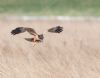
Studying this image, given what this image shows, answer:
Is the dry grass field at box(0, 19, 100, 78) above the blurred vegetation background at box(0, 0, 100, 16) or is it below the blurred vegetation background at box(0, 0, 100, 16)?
below

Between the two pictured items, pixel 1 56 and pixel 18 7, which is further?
pixel 18 7

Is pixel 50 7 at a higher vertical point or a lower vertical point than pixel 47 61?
higher

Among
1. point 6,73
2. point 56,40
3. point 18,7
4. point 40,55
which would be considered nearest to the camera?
point 6,73

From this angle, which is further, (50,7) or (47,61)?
(50,7)

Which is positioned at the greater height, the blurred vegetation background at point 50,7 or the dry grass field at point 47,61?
the blurred vegetation background at point 50,7

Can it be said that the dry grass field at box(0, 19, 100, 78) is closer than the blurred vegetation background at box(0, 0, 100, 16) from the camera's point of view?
Yes

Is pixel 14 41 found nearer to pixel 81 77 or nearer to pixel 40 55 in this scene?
pixel 40 55

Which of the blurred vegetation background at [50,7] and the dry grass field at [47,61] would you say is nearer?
the dry grass field at [47,61]

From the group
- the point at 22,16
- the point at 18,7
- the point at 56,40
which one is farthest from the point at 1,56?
the point at 18,7
